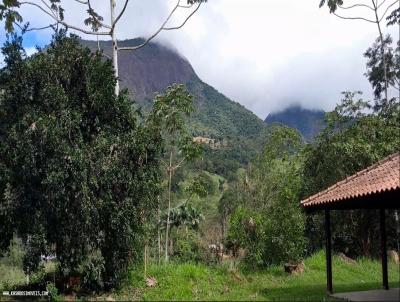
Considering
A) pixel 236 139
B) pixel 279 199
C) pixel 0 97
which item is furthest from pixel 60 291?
pixel 236 139

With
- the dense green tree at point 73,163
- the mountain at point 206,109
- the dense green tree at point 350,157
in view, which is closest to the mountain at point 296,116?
the mountain at point 206,109

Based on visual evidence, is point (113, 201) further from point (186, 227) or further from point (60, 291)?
point (186, 227)

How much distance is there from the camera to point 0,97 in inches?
448

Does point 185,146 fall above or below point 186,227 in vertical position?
above

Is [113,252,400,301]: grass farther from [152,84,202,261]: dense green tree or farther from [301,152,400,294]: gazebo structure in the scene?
[152,84,202,261]: dense green tree

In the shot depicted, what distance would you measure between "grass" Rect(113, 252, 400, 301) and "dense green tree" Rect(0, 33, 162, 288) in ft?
3.66

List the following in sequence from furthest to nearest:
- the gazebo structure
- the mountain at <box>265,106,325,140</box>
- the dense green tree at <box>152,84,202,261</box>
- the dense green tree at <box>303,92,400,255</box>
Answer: the mountain at <box>265,106,325,140</box> < the dense green tree at <box>152,84,202,261</box> < the dense green tree at <box>303,92,400,255</box> < the gazebo structure

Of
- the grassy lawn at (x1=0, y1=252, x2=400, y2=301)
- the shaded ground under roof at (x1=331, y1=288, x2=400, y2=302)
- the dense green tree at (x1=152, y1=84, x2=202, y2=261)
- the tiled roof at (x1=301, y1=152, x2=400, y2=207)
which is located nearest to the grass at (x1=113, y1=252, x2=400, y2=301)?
the grassy lawn at (x1=0, y1=252, x2=400, y2=301)

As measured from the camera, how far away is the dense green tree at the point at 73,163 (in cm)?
1056

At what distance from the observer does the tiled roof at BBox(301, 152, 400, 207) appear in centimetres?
982

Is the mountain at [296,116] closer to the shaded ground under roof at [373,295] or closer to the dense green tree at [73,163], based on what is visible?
the shaded ground under roof at [373,295]

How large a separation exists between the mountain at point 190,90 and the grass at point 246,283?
141ft

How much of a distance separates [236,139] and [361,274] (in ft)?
207

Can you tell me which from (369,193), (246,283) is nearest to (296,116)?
(246,283)
